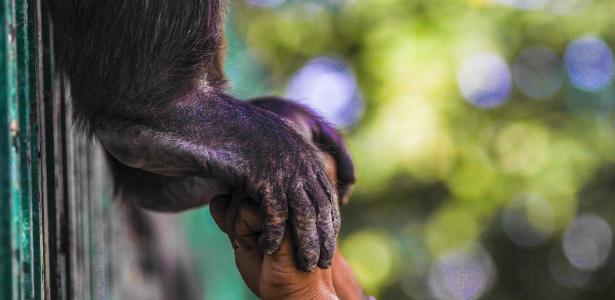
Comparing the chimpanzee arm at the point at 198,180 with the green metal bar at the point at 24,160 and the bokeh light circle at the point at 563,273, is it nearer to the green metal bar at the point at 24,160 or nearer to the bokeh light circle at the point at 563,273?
the green metal bar at the point at 24,160

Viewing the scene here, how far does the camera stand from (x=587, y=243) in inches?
187

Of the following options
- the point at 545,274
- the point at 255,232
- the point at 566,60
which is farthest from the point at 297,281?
the point at 545,274

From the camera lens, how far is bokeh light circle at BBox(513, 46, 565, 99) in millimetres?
4465

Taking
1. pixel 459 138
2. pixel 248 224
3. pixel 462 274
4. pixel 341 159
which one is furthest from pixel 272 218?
pixel 462 274

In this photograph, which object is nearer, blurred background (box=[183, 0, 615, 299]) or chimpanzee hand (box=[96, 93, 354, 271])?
chimpanzee hand (box=[96, 93, 354, 271])

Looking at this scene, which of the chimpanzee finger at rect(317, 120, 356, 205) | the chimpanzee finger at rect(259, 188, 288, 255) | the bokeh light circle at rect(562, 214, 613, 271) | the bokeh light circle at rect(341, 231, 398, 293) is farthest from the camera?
the bokeh light circle at rect(562, 214, 613, 271)

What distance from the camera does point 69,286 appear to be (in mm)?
1479

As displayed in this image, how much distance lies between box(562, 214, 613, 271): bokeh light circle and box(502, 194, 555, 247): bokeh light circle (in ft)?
0.58

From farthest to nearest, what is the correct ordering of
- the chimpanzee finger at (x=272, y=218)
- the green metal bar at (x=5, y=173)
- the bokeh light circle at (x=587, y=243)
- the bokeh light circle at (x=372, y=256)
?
the bokeh light circle at (x=587, y=243)
the bokeh light circle at (x=372, y=256)
the chimpanzee finger at (x=272, y=218)
the green metal bar at (x=5, y=173)

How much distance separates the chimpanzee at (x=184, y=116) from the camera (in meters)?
1.19

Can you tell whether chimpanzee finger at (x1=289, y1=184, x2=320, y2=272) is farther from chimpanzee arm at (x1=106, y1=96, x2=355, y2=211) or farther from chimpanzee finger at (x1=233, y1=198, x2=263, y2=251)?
chimpanzee arm at (x1=106, y1=96, x2=355, y2=211)

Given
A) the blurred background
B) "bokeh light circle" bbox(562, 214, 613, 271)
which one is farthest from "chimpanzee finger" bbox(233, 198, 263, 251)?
"bokeh light circle" bbox(562, 214, 613, 271)

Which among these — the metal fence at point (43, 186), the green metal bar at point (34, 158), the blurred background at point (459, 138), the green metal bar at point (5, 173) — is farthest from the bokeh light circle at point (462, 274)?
the green metal bar at point (5, 173)

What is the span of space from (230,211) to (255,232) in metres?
0.05
